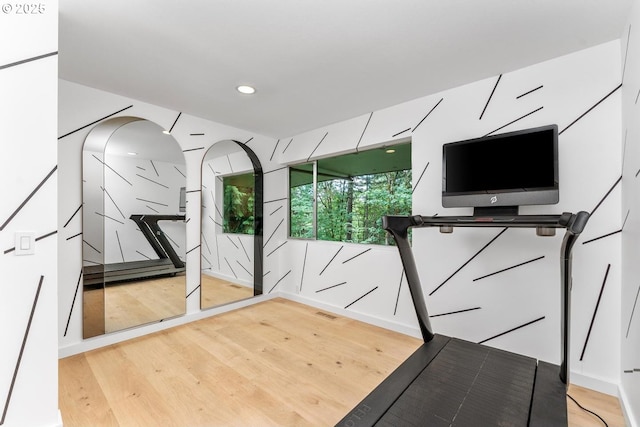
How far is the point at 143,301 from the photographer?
3.16m

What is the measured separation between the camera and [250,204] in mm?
4070

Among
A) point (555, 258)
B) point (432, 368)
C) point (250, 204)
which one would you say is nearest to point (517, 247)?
point (555, 258)

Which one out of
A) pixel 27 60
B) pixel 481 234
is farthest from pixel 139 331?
pixel 481 234

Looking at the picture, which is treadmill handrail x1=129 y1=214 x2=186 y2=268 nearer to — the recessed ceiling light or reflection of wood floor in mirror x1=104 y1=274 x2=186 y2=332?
reflection of wood floor in mirror x1=104 y1=274 x2=186 y2=332

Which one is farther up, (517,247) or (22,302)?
(517,247)

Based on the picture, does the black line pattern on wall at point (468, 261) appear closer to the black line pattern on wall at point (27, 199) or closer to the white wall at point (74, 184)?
the white wall at point (74, 184)

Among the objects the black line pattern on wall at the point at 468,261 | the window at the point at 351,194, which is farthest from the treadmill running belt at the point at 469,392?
the window at the point at 351,194

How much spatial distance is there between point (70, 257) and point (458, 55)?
358cm

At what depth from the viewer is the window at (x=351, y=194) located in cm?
321

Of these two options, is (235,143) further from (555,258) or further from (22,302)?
(555,258)

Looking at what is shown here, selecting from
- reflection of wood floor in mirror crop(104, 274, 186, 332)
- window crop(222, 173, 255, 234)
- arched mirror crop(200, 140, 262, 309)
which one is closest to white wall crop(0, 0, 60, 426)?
reflection of wood floor in mirror crop(104, 274, 186, 332)

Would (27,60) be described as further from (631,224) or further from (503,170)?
(631,224)

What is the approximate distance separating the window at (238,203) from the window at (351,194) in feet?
2.12

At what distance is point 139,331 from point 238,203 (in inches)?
71.8
